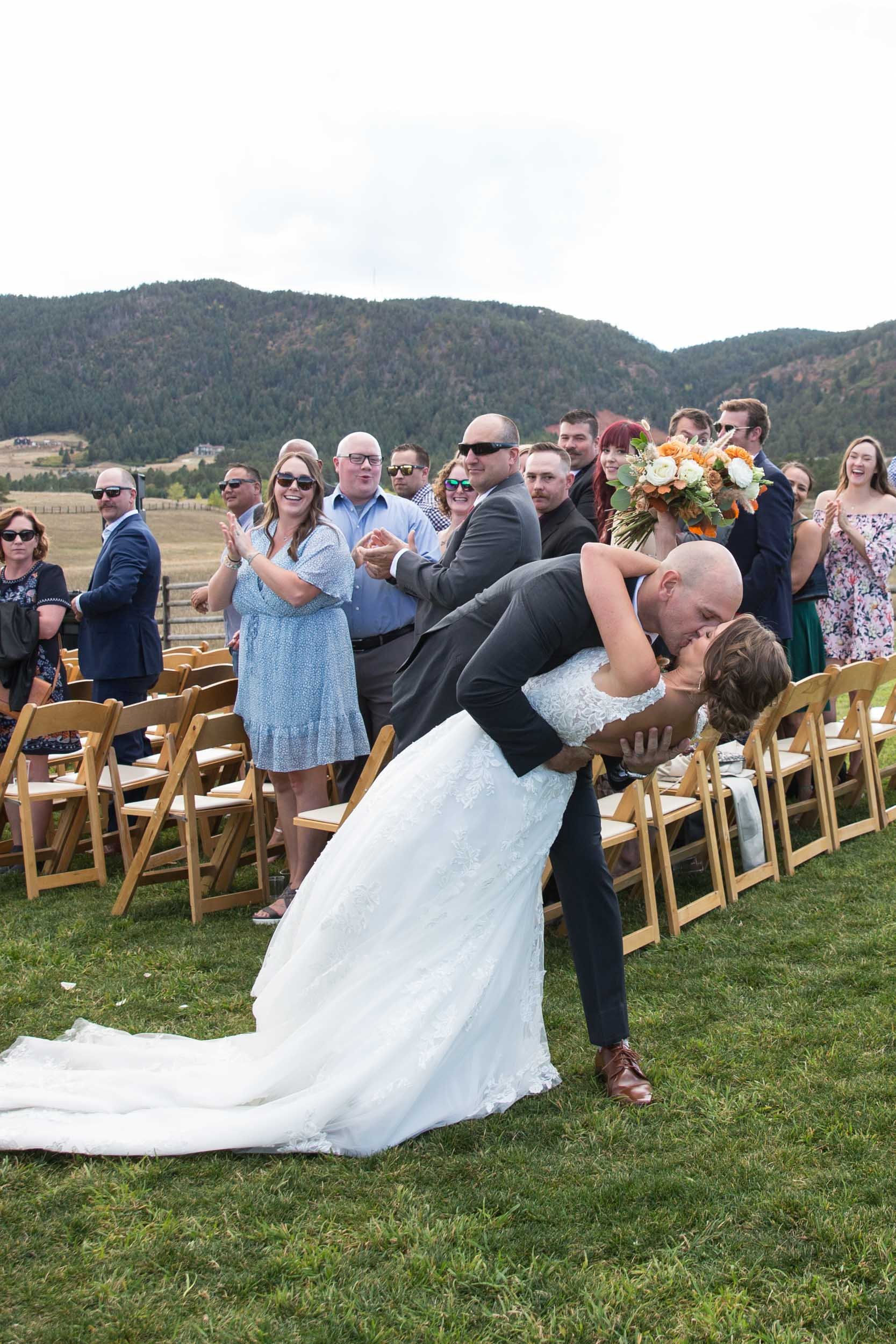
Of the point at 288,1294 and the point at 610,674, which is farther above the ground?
the point at 610,674

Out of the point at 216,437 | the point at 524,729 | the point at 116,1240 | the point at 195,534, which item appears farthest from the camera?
the point at 216,437

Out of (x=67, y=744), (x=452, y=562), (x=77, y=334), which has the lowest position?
→ (x=67, y=744)

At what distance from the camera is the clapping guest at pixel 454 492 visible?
686 cm

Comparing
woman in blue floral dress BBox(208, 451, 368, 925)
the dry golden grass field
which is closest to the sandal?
woman in blue floral dress BBox(208, 451, 368, 925)

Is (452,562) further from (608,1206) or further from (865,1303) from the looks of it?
(865,1303)

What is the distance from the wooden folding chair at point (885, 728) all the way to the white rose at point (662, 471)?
273cm

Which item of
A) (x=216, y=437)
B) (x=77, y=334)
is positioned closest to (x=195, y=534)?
(x=216, y=437)

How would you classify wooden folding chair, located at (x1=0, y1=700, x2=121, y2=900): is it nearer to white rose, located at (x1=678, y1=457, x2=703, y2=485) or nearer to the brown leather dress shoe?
white rose, located at (x1=678, y1=457, x2=703, y2=485)

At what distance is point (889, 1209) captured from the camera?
117 inches

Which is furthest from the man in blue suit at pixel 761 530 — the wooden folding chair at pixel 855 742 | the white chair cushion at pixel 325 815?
the white chair cushion at pixel 325 815

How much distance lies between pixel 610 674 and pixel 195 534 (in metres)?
48.1

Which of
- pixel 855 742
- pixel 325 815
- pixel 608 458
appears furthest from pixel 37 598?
pixel 855 742

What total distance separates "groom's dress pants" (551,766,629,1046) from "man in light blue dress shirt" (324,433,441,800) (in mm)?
2490

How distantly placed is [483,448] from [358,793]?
5.38ft
